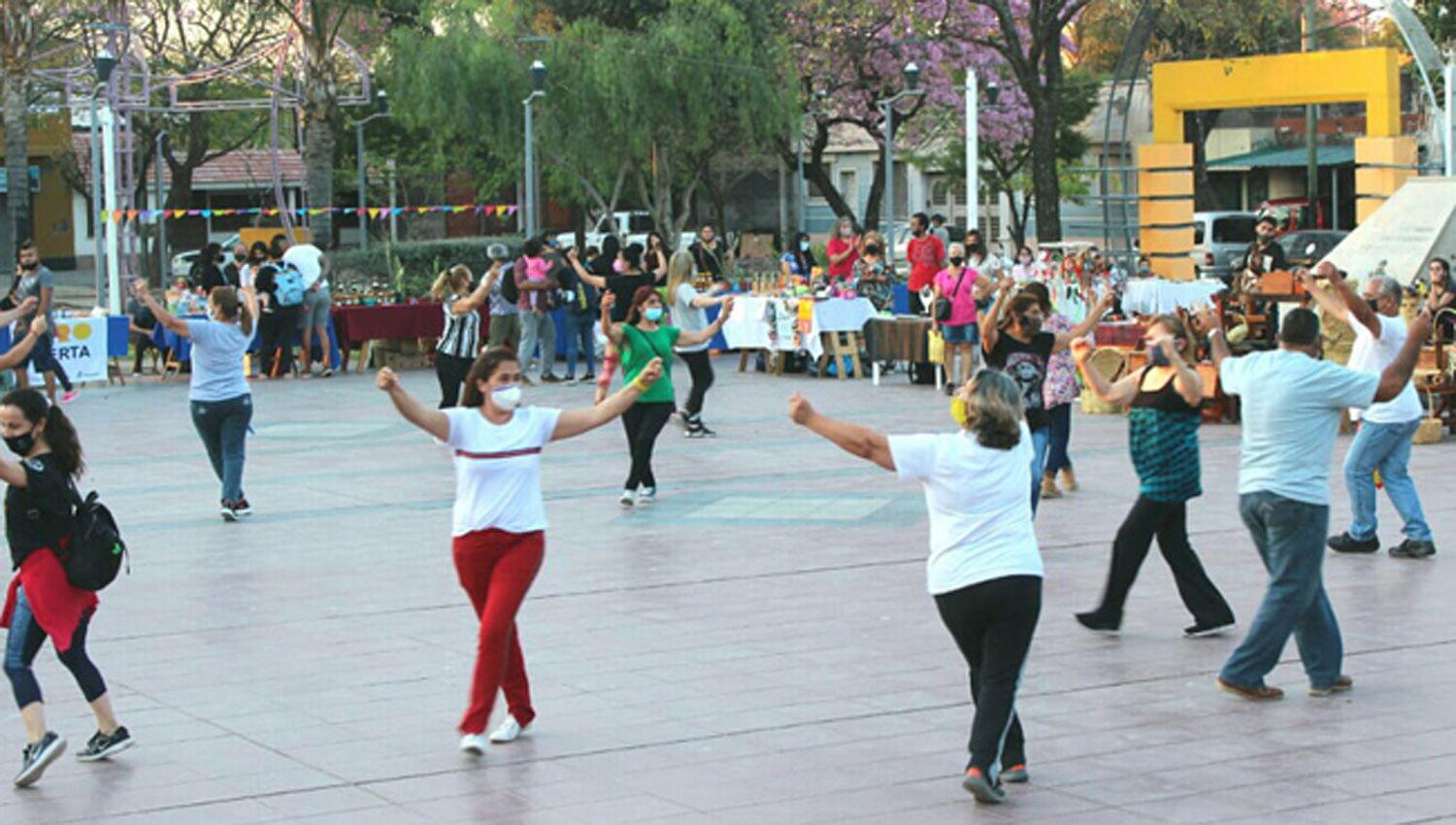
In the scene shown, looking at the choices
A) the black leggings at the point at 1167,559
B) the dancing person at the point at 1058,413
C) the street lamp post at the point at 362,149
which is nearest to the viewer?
the black leggings at the point at 1167,559

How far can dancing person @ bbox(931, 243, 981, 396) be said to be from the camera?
839 inches

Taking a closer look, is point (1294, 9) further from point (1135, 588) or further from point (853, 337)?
point (1135, 588)

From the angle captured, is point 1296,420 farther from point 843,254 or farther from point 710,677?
point 843,254

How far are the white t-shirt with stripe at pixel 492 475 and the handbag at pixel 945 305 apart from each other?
44.8ft

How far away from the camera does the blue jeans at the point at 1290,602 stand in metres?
8.43

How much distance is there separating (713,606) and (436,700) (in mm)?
2328

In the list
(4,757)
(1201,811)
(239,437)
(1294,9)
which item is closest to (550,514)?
(239,437)

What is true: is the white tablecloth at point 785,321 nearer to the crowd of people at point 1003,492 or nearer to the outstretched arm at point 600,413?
the crowd of people at point 1003,492

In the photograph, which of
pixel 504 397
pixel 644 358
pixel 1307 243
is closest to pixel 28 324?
pixel 644 358

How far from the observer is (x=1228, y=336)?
19.2 meters

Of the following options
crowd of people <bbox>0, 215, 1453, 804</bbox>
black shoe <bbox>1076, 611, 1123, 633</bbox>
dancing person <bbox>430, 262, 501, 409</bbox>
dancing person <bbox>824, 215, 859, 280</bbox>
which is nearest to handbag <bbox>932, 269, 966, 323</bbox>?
dancing person <bbox>824, 215, 859, 280</bbox>

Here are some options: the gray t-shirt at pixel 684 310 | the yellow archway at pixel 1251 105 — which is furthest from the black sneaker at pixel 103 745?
the yellow archway at pixel 1251 105

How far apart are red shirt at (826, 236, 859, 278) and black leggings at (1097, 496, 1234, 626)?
16.5 m

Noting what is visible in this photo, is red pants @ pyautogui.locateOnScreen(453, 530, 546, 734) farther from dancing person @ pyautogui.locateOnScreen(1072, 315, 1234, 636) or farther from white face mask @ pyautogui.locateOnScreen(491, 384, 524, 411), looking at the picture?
dancing person @ pyautogui.locateOnScreen(1072, 315, 1234, 636)
